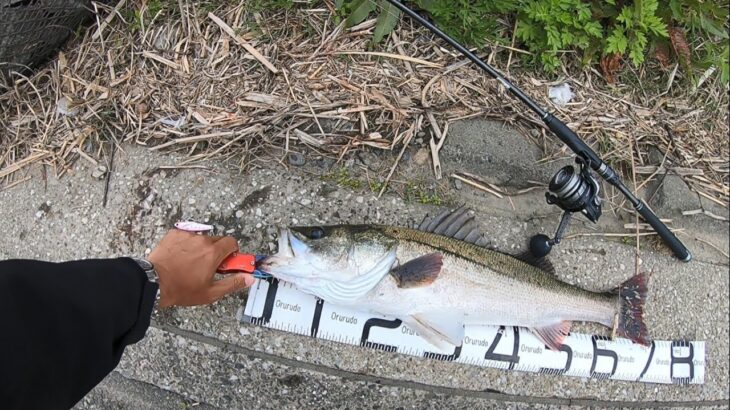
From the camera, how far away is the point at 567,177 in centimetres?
290

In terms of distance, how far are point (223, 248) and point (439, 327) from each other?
127 centimetres

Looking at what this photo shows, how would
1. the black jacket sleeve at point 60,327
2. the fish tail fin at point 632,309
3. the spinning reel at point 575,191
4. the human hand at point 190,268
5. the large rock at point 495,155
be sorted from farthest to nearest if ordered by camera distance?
the large rock at point 495,155 < the fish tail fin at point 632,309 < the spinning reel at point 575,191 < the human hand at point 190,268 < the black jacket sleeve at point 60,327

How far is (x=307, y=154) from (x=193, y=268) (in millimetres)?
1067

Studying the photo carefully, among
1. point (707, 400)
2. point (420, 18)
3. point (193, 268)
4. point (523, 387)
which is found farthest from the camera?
point (707, 400)

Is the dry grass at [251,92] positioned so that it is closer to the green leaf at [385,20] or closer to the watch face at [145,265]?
the green leaf at [385,20]

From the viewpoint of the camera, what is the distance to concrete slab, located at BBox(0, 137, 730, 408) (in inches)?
124

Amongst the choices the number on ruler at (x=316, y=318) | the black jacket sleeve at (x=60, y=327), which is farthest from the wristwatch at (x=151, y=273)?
the number on ruler at (x=316, y=318)

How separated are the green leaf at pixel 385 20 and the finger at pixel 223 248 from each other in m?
1.55

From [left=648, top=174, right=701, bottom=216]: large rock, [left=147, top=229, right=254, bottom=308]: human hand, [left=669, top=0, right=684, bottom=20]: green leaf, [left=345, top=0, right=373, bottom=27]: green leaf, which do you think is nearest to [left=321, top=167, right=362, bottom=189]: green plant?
[left=147, top=229, right=254, bottom=308]: human hand

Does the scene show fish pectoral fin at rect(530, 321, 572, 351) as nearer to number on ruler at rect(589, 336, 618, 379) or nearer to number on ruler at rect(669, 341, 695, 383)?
number on ruler at rect(589, 336, 618, 379)

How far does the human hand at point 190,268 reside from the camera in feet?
8.39

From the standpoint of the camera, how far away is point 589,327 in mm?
3414

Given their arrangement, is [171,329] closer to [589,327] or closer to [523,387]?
[523,387]

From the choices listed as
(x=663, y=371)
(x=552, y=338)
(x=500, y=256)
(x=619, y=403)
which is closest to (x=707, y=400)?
(x=663, y=371)
